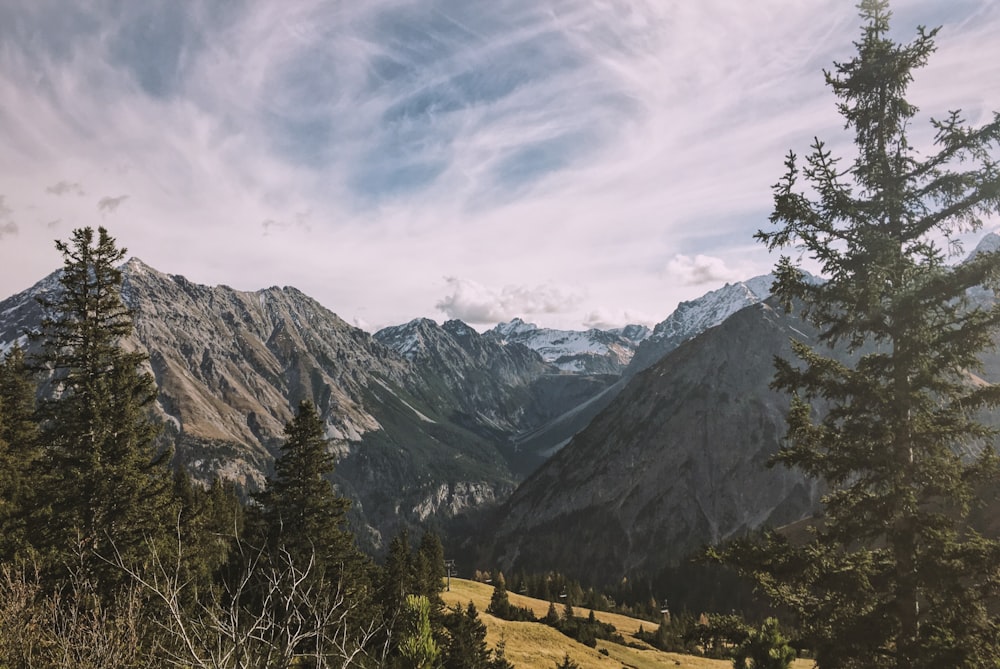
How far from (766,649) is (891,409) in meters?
6.43

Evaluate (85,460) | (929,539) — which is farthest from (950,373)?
(85,460)

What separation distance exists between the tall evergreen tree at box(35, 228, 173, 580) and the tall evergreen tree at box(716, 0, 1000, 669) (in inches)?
867

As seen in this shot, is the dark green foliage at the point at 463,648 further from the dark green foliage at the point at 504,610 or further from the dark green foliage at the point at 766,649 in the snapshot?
the dark green foliage at the point at 504,610

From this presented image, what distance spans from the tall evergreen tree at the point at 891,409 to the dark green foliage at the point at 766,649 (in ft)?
3.66

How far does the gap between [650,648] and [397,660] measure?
69.6 m

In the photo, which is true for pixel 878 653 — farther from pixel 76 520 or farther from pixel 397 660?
pixel 76 520

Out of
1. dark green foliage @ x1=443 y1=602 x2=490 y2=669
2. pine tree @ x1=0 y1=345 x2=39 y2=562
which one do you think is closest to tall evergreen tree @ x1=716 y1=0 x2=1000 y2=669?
dark green foliage @ x1=443 y1=602 x2=490 y2=669

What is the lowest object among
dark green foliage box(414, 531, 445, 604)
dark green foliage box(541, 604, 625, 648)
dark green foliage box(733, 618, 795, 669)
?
dark green foliage box(541, 604, 625, 648)

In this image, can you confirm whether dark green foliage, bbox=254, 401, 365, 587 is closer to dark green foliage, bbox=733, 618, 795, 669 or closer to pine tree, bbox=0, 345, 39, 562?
pine tree, bbox=0, 345, 39, 562

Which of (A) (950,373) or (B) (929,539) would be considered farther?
(A) (950,373)

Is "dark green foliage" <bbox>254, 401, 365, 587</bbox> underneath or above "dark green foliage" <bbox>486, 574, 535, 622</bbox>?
above

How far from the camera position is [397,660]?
7.66 meters

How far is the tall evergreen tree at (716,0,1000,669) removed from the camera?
983cm

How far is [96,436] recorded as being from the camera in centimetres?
2131
